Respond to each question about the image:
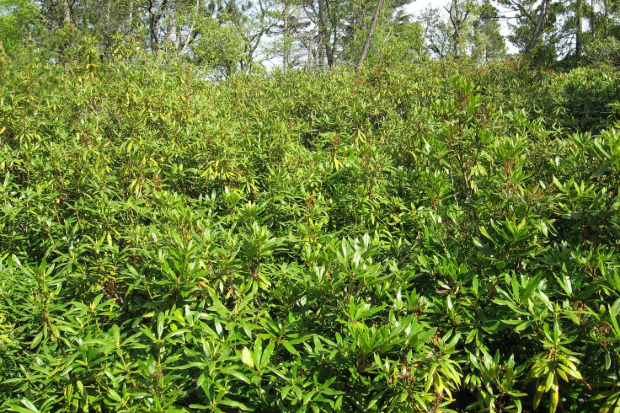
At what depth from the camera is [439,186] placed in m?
3.39

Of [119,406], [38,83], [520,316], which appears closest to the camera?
[119,406]

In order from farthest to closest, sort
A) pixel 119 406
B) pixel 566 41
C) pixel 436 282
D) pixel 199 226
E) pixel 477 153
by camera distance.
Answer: pixel 566 41 < pixel 477 153 < pixel 199 226 < pixel 436 282 < pixel 119 406

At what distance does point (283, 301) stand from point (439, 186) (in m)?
1.56

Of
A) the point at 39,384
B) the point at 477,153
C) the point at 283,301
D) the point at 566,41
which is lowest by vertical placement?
the point at 39,384

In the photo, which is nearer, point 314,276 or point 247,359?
point 247,359

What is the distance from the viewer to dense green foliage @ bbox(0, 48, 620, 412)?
2076 millimetres

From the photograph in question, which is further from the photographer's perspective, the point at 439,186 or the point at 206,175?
the point at 206,175

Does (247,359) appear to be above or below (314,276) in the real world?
below

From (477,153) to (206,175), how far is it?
2.36 metres

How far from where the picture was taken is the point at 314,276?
2320 mm

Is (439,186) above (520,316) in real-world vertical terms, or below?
above

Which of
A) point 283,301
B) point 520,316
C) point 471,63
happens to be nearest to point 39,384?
point 283,301

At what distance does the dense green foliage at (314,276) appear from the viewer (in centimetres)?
208

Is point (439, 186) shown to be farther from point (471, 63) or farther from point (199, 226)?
point (471, 63)
